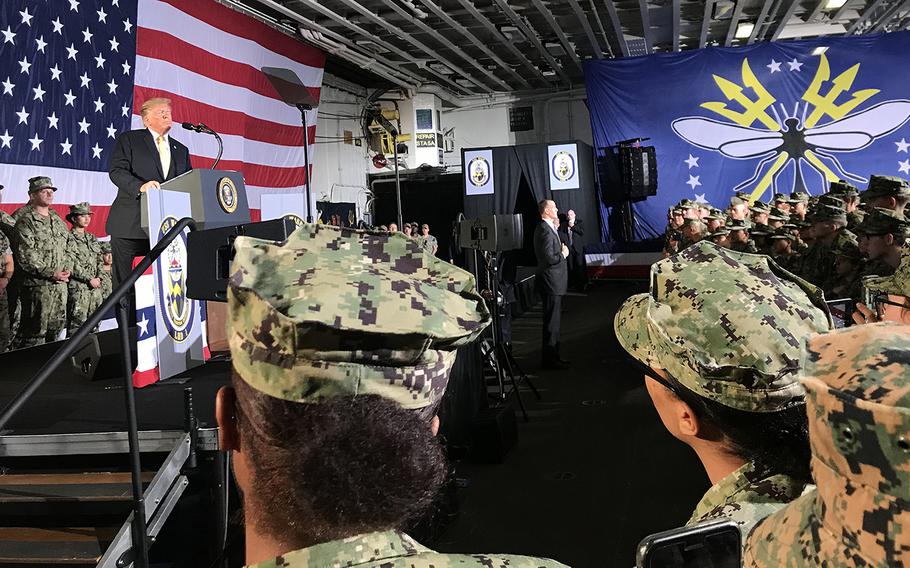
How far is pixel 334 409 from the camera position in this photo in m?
0.75

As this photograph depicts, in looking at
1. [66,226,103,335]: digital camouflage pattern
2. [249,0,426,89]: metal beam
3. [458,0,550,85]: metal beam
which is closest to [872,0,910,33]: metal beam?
[458,0,550,85]: metal beam

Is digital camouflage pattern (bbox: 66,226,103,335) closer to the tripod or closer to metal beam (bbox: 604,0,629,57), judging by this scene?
the tripod

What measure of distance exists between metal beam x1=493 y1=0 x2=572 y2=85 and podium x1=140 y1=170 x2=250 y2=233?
7972 millimetres

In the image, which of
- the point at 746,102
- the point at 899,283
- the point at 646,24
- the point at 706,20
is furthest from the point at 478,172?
the point at 899,283

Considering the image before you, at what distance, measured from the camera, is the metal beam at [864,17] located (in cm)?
1212

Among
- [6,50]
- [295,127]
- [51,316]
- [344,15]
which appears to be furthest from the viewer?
[344,15]

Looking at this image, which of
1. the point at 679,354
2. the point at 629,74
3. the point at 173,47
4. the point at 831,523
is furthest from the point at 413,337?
the point at 629,74

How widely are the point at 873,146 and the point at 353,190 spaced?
10.8m

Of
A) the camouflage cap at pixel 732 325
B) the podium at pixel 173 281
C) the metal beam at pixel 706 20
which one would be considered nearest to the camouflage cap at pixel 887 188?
the podium at pixel 173 281

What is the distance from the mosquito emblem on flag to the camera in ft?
40.4

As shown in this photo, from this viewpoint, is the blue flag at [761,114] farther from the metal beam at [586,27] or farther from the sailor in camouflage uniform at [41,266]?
the sailor in camouflage uniform at [41,266]

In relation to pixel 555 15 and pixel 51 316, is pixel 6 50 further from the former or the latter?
pixel 555 15

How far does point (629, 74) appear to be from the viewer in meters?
13.4

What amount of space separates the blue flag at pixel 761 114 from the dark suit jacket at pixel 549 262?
7459mm
